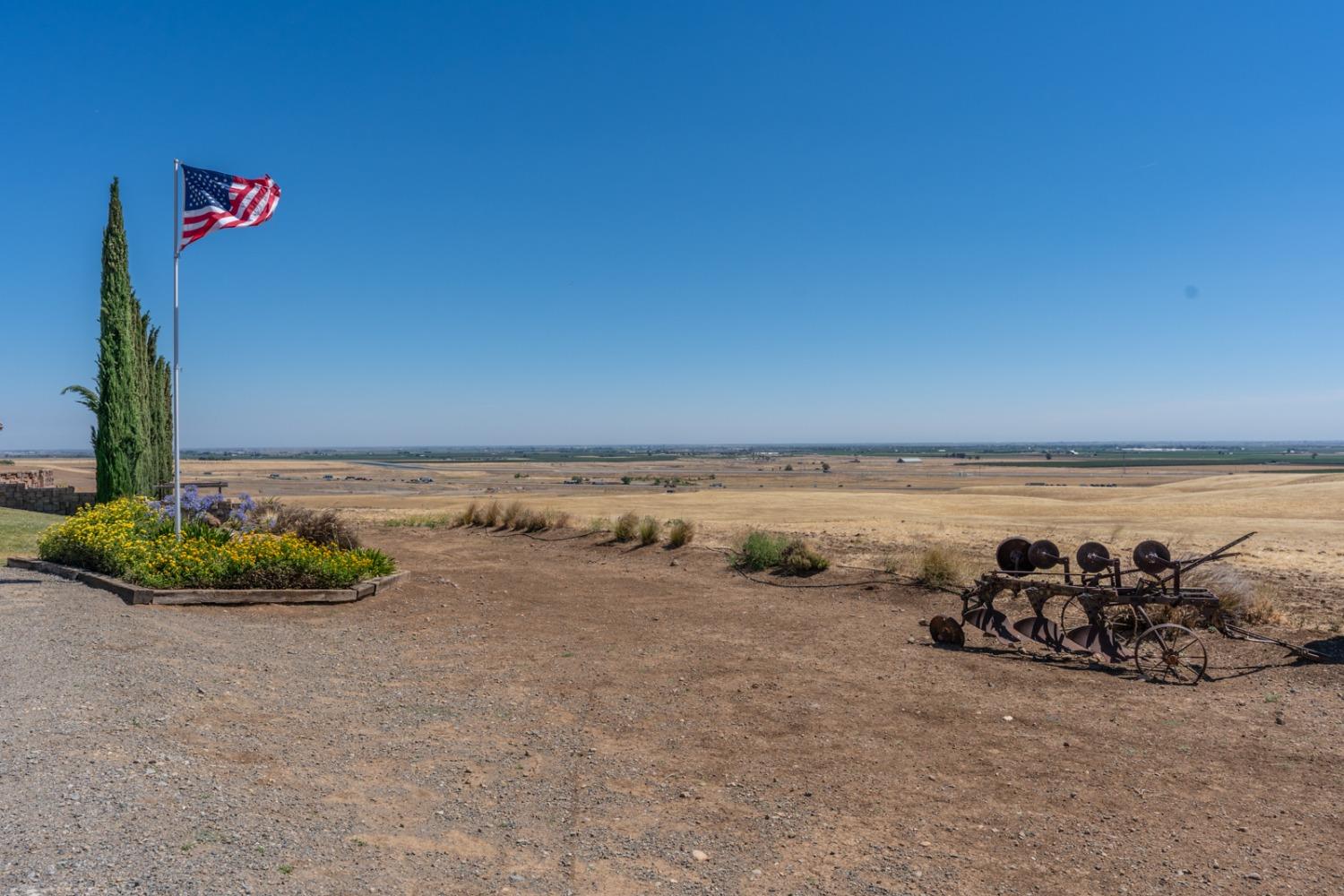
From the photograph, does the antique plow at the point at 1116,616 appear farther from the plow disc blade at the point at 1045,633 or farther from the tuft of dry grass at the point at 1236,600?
the tuft of dry grass at the point at 1236,600

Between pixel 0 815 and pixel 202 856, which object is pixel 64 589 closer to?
pixel 0 815

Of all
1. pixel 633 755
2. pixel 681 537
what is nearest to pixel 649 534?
pixel 681 537

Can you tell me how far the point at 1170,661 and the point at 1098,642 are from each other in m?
1.05

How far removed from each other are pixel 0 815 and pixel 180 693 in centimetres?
280

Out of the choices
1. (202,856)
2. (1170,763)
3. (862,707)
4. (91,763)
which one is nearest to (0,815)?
(91,763)

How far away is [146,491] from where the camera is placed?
62.4 ft

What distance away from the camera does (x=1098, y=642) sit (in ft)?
32.6

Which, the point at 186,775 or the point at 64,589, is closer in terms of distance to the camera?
the point at 186,775

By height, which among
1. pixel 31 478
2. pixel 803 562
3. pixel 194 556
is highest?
pixel 31 478

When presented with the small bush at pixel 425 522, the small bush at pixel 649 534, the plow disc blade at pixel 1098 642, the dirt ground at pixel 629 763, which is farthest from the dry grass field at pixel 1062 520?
the dirt ground at pixel 629 763

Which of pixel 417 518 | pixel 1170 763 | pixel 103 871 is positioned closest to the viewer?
pixel 103 871

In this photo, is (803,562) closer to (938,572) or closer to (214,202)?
(938,572)

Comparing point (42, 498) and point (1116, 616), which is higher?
point (42, 498)

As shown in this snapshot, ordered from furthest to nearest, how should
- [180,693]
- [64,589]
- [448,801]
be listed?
[64,589], [180,693], [448,801]
